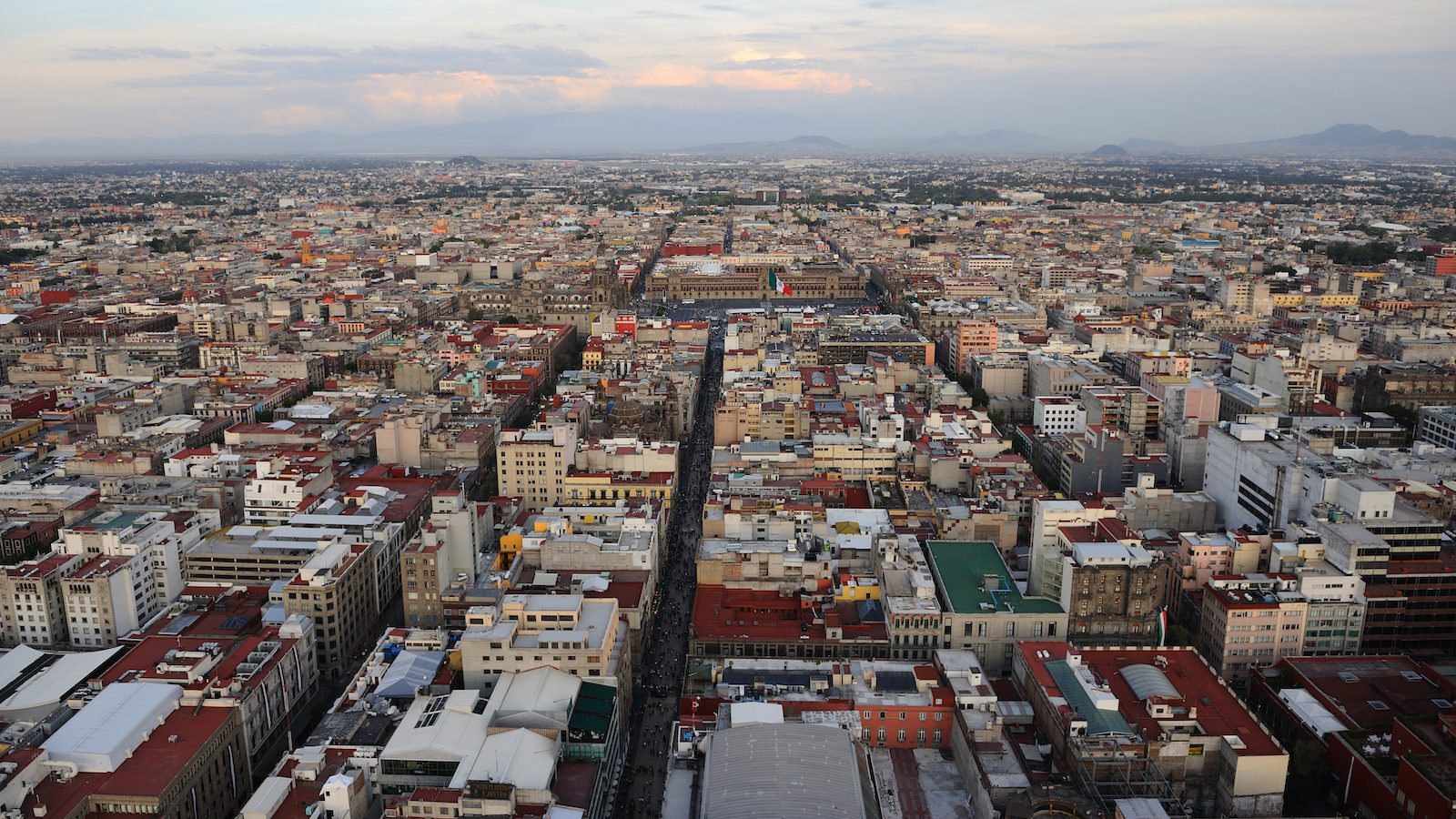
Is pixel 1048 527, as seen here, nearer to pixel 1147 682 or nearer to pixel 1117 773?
pixel 1147 682

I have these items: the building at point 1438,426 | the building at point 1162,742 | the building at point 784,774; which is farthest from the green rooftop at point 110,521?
the building at point 1438,426

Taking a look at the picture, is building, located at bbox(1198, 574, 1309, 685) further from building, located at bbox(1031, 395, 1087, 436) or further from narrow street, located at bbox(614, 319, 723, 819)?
building, located at bbox(1031, 395, 1087, 436)

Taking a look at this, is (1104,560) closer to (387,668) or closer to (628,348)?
(387,668)

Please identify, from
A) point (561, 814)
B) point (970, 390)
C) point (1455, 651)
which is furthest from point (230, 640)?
point (970, 390)

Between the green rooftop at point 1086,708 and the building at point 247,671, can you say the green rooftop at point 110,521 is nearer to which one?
the building at point 247,671

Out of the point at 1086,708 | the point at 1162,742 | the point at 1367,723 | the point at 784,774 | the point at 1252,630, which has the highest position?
the point at 784,774

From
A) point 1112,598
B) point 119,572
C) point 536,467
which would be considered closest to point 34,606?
point 119,572

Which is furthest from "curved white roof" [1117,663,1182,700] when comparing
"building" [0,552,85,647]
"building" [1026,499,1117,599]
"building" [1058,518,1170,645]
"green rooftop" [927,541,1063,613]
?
"building" [0,552,85,647]
